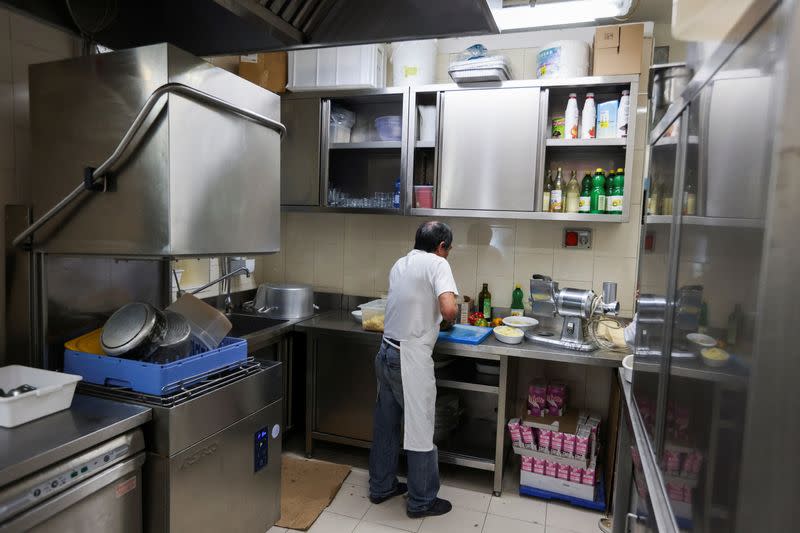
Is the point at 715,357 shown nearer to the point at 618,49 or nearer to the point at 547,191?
the point at 547,191

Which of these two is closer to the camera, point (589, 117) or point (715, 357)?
point (715, 357)

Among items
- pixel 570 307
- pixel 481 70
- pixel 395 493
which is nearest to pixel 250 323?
pixel 395 493

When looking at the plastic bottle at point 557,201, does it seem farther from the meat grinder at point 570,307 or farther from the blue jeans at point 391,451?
the blue jeans at point 391,451

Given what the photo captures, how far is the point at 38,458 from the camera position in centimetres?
120

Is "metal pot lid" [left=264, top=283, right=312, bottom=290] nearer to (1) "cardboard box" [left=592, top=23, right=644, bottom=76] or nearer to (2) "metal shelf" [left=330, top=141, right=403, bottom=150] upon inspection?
(2) "metal shelf" [left=330, top=141, right=403, bottom=150]

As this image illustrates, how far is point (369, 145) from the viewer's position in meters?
3.17

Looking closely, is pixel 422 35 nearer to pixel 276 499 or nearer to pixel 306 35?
pixel 306 35

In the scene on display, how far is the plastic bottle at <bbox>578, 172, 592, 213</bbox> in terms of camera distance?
2787 millimetres

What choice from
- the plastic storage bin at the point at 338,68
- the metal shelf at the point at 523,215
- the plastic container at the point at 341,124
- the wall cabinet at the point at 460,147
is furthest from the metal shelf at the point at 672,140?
the plastic container at the point at 341,124

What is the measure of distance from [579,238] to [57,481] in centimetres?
281

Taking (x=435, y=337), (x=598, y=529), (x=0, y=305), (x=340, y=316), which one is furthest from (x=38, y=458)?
(x=598, y=529)

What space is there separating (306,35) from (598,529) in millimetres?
2601

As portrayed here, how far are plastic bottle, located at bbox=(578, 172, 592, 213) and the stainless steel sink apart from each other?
195 cm

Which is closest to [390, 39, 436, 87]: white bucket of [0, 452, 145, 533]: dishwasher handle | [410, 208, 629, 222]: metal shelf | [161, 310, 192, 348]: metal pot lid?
[410, 208, 629, 222]: metal shelf
